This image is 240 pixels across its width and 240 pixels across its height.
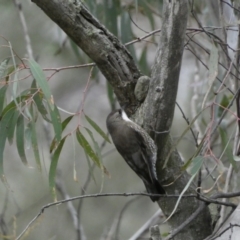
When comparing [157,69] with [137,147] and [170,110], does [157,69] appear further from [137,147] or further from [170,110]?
[137,147]

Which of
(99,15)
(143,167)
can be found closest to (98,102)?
(99,15)

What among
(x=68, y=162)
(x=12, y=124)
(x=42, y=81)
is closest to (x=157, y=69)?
(x=42, y=81)

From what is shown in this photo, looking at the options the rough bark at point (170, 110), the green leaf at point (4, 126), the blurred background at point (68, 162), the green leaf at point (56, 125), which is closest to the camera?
the rough bark at point (170, 110)

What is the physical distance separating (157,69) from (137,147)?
30 cm

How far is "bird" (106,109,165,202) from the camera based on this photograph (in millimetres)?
1617

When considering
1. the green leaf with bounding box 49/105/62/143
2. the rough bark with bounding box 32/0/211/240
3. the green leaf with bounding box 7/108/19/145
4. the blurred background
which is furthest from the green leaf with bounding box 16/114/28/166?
the blurred background

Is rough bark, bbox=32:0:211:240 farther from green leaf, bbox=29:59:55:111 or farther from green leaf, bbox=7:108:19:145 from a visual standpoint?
green leaf, bbox=7:108:19:145

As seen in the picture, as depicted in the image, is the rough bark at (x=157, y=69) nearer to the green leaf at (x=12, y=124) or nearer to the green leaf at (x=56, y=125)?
the green leaf at (x=56, y=125)

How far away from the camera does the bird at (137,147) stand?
162 cm

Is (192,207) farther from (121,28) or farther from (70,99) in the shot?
(70,99)

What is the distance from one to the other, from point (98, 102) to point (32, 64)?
3292mm

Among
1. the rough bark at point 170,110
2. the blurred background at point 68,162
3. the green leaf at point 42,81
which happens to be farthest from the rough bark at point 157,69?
the blurred background at point 68,162

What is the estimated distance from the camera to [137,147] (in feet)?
5.65

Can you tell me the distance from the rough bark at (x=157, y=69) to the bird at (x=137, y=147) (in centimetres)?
3
